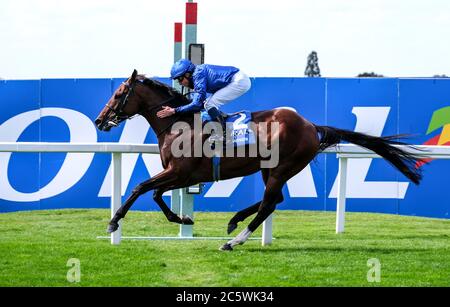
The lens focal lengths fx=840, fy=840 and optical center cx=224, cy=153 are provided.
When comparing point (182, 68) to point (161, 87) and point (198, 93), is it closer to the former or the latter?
point (198, 93)

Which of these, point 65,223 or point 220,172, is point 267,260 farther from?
point 65,223

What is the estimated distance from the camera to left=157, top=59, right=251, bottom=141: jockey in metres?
8.62

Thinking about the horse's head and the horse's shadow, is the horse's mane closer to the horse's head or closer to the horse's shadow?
the horse's head

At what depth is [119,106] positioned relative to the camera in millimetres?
8977

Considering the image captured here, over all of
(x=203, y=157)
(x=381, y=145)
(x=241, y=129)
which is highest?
(x=241, y=129)

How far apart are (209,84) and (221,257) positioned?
1.87 metres

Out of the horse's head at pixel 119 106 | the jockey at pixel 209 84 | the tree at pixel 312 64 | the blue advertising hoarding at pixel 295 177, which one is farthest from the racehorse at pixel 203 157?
the tree at pixel 312 64

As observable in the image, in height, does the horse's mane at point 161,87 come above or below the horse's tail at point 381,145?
above

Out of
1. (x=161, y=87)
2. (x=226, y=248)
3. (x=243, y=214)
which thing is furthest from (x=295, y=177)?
(x=226, y=248)

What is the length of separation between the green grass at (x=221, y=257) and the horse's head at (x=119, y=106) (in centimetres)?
131

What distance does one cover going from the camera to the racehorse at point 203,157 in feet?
28.3

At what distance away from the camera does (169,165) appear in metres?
8.68

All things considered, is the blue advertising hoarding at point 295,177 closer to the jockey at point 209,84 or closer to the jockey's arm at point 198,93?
the jockey at point 209,84

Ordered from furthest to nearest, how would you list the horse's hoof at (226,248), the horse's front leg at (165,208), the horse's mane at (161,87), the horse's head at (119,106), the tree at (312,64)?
1. the tree at (312,64)
2. the horse's mane at (161,87)
3. the horse's head at (119,106)
4. the horse's front leg at (165,208)
5. the horse's hoof at (226,248)
